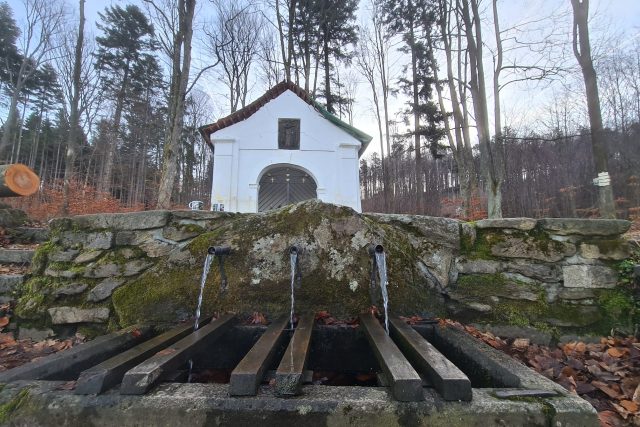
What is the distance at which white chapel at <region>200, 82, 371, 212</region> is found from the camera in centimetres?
1034

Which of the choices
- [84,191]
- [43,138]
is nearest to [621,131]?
[84,191]

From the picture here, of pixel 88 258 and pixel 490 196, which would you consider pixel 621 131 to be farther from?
pixel 88 258

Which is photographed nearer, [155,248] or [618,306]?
[618,306]

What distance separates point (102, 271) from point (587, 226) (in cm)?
383

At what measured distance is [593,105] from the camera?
7.08 meters

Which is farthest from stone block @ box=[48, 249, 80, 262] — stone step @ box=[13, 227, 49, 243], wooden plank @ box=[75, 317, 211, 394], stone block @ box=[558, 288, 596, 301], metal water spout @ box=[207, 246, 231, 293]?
stone block @ box=[558, 288, 596, 301]

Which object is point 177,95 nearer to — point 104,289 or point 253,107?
point 253,107

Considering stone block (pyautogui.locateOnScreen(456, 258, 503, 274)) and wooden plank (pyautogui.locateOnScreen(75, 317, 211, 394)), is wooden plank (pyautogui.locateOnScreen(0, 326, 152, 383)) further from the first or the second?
stone block (pyautogui.locateOnScreen(456, 258, 503, 274))

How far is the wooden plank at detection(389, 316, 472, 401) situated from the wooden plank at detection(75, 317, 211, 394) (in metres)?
1.27

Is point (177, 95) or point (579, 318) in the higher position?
point (177, 95)

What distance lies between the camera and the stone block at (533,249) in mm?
2398

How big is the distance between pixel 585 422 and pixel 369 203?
18447 millimetres

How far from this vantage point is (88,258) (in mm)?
2547

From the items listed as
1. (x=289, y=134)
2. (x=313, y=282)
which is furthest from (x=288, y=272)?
(x=289, y=134)
